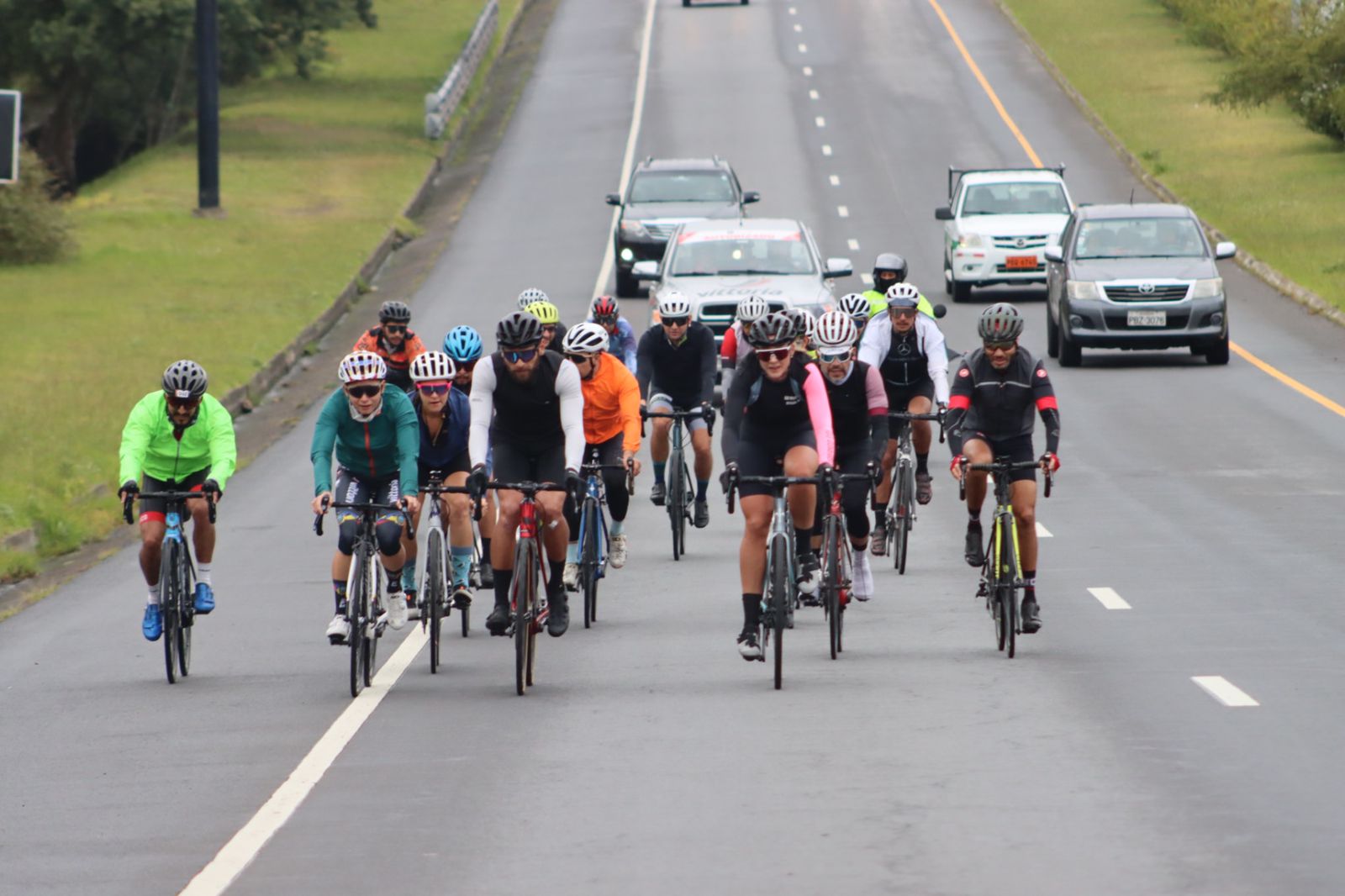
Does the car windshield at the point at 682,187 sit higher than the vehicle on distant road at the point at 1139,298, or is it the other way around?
the car windshield at the point at 682,187

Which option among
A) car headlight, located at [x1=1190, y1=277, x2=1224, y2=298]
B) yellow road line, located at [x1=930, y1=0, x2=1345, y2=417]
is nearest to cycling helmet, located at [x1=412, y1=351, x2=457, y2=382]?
yellow road line, located at [x1=930, y1=0, x2=1345, y2=417]

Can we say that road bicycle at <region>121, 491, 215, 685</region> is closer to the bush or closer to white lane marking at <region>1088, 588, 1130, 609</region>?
white lane marking at <region>1088, 588, 1130, 609</region>

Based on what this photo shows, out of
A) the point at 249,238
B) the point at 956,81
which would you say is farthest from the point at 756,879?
the point at 956,81

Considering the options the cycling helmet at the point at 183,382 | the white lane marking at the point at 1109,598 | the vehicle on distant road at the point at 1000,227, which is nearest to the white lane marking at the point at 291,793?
the cycling helmet at the point at 183,382

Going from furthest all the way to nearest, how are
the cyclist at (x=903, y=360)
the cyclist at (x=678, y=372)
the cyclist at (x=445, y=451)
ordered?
the cyclist at (x=678, y=372) → the cyclist at (x=903, y=360) → the cyclist at (x=445, y=451)

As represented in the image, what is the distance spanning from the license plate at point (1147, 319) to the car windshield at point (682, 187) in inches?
374

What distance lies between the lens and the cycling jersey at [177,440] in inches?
522

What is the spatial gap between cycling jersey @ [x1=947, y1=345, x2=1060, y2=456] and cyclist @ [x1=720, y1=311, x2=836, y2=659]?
1099 mm

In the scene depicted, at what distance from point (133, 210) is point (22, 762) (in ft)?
118

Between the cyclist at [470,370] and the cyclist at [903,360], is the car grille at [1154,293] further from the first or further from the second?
the cyclist at [470,370]

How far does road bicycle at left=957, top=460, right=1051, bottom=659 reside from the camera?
42.3 ft

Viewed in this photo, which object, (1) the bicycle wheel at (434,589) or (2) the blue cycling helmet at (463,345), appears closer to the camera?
(1) the bicycle wheel at (434,589)

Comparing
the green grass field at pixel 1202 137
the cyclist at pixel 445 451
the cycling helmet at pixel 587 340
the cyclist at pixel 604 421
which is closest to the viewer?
the cyclist at pixel 445 451

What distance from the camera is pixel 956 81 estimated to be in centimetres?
6444
